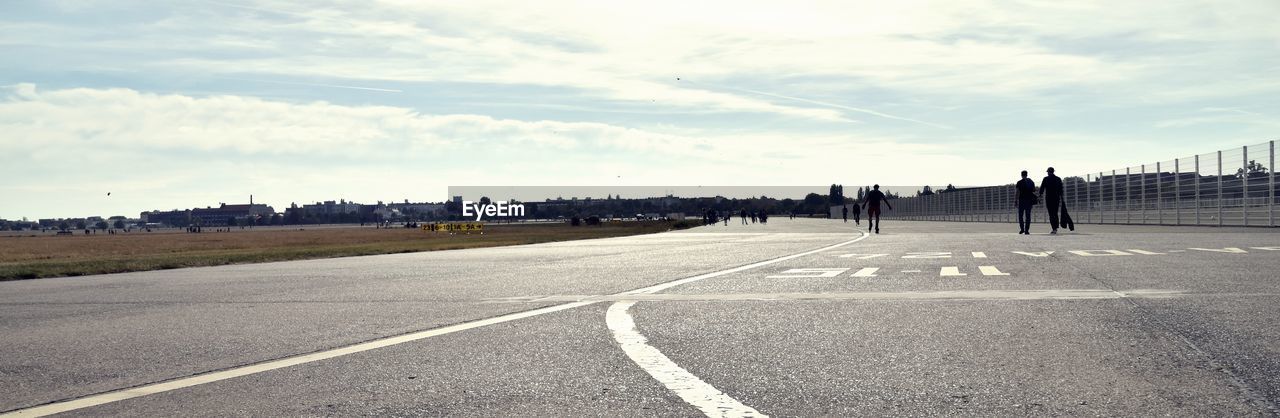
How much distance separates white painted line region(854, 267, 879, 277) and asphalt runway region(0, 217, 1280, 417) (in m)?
0.19

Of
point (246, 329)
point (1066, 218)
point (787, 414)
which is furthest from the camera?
point (1066, 218)

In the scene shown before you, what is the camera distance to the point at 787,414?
5.08 m

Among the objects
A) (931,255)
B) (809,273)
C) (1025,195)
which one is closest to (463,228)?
(1025,195)

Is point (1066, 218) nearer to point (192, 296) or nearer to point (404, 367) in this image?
point (192, 296)

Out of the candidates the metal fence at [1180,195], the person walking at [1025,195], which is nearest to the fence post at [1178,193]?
the metal fence at [1180,195]

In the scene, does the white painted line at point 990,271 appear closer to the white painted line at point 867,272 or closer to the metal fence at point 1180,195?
the white painted line at point 867,272

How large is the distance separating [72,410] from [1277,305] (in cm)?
869

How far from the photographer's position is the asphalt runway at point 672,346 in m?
5.51

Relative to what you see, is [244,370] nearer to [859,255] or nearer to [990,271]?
[990,271]

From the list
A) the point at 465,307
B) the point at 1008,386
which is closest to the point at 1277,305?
the point at 1008,386

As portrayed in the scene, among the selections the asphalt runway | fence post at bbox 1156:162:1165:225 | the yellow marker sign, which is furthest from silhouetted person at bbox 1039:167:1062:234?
the yellow marker sign

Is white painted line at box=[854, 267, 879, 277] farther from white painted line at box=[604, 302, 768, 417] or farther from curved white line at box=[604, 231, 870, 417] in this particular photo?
white painted line at box=[604, 302, 768, 417]

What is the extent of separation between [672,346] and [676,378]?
4.37 ft

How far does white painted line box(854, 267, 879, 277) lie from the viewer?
14.1 meters
